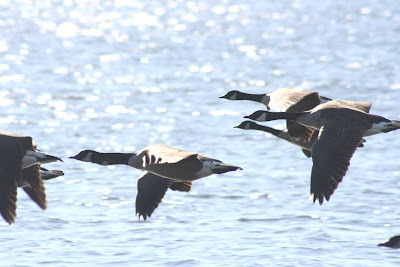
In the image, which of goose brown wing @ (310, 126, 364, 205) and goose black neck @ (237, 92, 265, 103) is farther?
goose black neck @ (237, 92, 265, 103)

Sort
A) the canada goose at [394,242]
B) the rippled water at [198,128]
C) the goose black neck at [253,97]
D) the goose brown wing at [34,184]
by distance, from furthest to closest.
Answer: the rippled water at [198,128]
the goose black neck at [253,97]
the canada goose at [394,242]
the goose brown wing at [34,184]

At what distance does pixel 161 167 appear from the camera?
1240 centimetres

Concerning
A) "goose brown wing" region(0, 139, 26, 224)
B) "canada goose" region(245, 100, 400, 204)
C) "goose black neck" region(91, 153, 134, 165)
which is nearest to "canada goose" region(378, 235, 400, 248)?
"canada goose" region(245, 100, 400, 204)

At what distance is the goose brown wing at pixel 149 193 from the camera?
43.5 ft

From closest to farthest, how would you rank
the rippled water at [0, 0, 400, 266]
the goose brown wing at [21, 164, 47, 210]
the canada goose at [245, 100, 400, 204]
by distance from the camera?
1. the canada goose at [245, 100, 400, 204]
2. the goose brown wing at [21, 164, 47, 210]
3. the rippled water at [0, 0, 400, 266]

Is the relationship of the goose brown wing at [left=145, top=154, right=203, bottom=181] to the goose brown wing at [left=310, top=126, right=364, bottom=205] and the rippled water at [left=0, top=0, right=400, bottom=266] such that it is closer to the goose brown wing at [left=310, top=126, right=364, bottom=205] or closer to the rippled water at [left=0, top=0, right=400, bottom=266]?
the goose brown wing at [left=310, top=126, right=364, bottom=205]

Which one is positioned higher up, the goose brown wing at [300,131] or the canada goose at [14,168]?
the goose brown wing at [300,131]

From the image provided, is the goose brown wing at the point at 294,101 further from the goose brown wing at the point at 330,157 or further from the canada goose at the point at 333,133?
the goose brown wing at the point at 330,157

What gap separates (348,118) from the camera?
42.6 ft

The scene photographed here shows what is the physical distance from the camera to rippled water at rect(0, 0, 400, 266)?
15.7 m

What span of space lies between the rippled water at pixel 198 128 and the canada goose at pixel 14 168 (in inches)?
91.1

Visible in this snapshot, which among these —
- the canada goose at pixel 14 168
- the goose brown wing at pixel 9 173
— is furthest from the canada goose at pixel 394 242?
the goose brown wing at pixel 9 173

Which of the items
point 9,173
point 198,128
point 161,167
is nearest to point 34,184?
point 9,173

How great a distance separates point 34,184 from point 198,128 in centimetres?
1305
